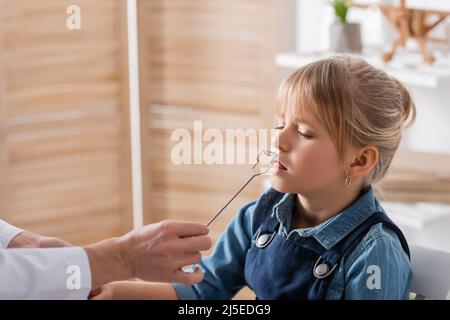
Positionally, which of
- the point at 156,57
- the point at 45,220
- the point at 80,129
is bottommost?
the point at 45,220

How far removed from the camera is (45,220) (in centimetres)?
223

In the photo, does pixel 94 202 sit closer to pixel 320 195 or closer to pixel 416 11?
pixel 416 11

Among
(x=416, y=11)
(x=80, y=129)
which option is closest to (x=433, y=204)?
(x=416, y=11)

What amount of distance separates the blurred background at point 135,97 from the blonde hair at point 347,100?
0.83 m

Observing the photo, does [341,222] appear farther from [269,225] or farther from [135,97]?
[135,97]

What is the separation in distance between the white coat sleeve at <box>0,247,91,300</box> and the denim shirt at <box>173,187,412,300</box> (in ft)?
0.76

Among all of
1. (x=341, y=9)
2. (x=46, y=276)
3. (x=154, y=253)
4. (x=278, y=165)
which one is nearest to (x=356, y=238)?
(x=278, y=165)

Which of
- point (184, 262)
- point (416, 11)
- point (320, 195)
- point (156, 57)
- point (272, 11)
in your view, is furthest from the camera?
point (156, 57)

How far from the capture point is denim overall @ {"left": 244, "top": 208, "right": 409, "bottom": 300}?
1.14 m

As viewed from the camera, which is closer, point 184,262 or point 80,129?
point 184,262

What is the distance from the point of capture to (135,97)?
7.72 feet

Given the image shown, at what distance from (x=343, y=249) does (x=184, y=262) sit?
22 centimetres

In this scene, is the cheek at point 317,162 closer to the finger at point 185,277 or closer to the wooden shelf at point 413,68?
the finger at point 185,277

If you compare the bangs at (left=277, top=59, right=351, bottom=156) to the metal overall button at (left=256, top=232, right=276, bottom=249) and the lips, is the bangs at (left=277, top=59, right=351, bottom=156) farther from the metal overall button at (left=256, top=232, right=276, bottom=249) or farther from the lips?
the metal overall button at (left=256, top=232, right=276, bottom=249)
